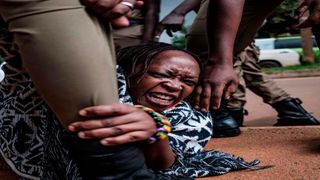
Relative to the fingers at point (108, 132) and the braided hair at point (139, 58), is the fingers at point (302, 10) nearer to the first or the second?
the braided hair at point (139, 58)

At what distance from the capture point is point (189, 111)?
2340 mm

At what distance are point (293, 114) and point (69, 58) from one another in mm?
2857

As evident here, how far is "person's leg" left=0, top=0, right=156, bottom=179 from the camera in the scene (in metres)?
1.22

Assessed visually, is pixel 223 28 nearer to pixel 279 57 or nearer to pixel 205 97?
pixel 205 97

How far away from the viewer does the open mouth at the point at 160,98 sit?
2105 mm

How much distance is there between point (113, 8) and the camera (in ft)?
4.30

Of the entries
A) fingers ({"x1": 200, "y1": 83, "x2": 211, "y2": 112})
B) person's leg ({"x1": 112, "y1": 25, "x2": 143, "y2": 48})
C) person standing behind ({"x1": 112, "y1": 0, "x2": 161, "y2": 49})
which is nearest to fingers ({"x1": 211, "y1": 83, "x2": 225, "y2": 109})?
fingers ({"x1": 200, "y1": 83, "x2": 211, "y2": 112})

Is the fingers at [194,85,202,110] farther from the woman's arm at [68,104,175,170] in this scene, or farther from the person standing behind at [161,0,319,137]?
the person standing behind at [161,0,319,137]

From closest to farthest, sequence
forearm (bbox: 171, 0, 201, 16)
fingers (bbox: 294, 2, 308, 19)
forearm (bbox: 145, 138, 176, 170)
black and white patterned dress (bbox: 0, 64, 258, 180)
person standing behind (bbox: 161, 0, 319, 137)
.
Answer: forearm (bbox: 145, 138, 176, 170) < black and white patterned dress (bbox: 0, 64, 258, 180) < fingers (bbox: 294, 2, 308, 19) < person standing behind (bbox: 161, 0, 319, 137) < forearm (bbox: 171, 0, 201, 16)

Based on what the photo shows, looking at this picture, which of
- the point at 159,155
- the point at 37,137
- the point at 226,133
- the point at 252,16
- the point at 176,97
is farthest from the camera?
the point at 226,133

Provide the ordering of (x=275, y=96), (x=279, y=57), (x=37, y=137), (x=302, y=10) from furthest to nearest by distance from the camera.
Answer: (x=279, y=57) → (x=275, y=96) → (x=302, y=10) → (x=37, y=137)

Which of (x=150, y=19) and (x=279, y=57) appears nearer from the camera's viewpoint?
(x=150, y=19)

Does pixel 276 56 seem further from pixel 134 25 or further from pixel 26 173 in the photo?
pixel 26 173

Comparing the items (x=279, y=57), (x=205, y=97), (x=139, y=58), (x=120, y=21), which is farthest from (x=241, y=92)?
(x=279, y=57)
